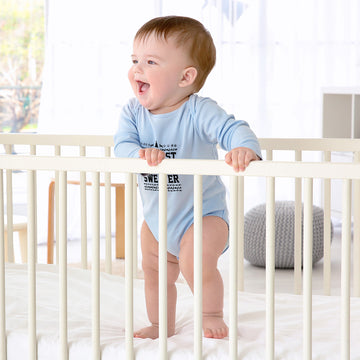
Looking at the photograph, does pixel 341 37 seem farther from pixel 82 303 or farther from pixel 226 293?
pixel 82 303

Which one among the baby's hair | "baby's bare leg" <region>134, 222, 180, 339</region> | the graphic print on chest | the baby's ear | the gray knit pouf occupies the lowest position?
the gray knit pouf

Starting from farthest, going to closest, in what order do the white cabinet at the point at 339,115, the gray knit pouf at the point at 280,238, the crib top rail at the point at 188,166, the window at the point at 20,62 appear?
the window at the point at 20,62 < the white cabinet at the point at 339,115 < the gray knit pouf at the point at 280,238 < the crib top rail at the point at 188,166

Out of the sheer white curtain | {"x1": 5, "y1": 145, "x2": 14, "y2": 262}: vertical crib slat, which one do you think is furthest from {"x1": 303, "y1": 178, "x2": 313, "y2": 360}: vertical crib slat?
the sheer white curtain

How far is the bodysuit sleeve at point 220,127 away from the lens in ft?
4.10

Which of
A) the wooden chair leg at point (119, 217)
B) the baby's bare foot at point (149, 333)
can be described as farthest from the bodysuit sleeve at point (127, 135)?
the wooden chair leg at point (119, 217)

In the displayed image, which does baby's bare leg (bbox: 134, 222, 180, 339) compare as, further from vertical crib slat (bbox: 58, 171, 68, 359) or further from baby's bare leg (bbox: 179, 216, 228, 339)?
vertical crib slat (bbox: 58, 171, 68, 359)

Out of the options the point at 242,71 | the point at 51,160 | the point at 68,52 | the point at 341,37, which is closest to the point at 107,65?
the point at 68,52

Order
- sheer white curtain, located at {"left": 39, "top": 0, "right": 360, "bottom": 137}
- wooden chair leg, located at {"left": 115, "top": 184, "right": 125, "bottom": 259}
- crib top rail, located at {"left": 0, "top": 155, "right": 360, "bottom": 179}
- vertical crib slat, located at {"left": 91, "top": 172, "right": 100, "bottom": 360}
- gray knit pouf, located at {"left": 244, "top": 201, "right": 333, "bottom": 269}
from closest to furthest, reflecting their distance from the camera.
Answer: crib top rail, located at {"left": 0, "top": 155, "right": 360, "bottom": 179}
vertical crib slat, located at {"left": 91, "top": 172, "right": 100, "bottom": 360}
gray knit pouf, located at {"left": 244, "top": 201, "right": 333, "bottom": 269}
wooden chair leg, located at {"left": 115, "top": 184, "right": 125, "bottom": 259}
sheer white curtain, located at {"left": 39, "top": 0, "right": 360, "bottom": 137}

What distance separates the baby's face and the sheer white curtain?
2279 mm

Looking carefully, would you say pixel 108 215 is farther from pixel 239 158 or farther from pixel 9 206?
pixel 239 158

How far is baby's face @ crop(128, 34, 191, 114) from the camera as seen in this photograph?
1.34 meters

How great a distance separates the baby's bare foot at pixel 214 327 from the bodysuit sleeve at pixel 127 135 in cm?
34

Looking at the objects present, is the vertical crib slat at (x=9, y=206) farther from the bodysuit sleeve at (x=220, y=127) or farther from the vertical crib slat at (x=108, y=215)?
the bodysuit sleeve at (x=220, y=127)

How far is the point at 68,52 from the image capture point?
3.59m
